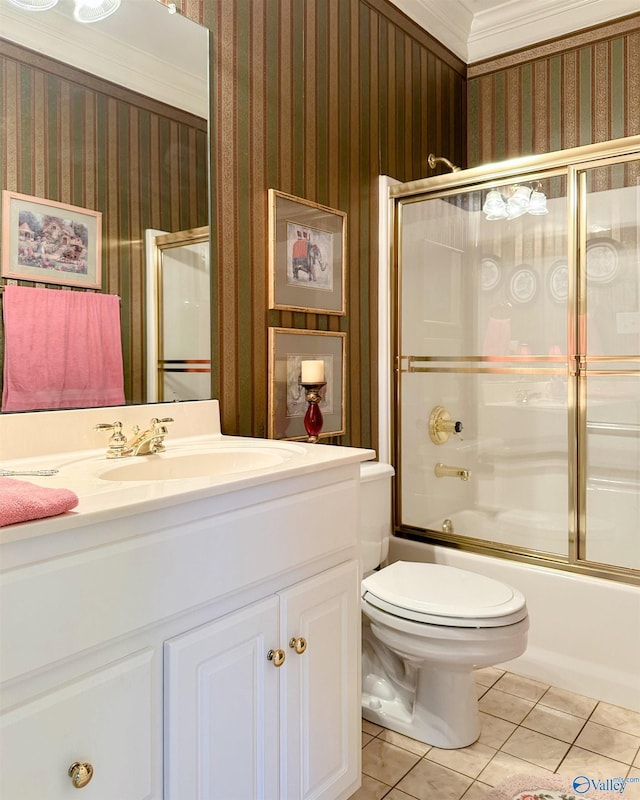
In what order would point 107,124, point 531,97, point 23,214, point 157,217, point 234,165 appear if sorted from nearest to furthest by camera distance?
1. point 23,214
2. point 107,124
3. point 157,217
4. point 234,165
5. point 531,97

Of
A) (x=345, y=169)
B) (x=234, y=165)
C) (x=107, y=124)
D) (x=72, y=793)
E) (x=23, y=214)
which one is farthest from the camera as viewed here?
(x=345, y=169)

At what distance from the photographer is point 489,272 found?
2537 millimetres

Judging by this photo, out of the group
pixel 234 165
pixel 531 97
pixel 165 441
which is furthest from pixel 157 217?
pixel 531 97

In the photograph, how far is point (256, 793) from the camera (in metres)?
1.22

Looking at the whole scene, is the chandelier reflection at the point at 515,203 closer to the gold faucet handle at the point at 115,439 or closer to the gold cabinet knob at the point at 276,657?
the gold faucet handle at the point at 115,439

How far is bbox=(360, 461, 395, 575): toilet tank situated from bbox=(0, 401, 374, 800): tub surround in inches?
21.4

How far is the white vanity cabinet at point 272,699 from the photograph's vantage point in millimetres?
1079

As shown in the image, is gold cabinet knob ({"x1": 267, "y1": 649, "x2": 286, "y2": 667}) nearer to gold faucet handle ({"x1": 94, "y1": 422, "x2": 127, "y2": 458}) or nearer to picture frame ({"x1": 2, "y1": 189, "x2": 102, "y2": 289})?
gold faucet handle ({"x1": 94, "y1": 422, "x2": 127, "y2": 458})

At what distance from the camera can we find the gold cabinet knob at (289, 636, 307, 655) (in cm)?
130

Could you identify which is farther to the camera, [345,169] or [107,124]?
[345,169]

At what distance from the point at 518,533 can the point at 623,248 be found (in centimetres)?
113

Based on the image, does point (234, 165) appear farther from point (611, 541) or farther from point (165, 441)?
point (611, 541)

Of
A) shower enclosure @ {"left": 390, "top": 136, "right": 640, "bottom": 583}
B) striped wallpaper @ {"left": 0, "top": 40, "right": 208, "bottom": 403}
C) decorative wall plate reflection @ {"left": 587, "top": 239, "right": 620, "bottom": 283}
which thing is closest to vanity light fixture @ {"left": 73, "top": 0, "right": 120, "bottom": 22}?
striped wallpaper @ {"left": 0, "top": 40, "right": 208, "bottom": 403}

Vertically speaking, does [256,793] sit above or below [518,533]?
below
